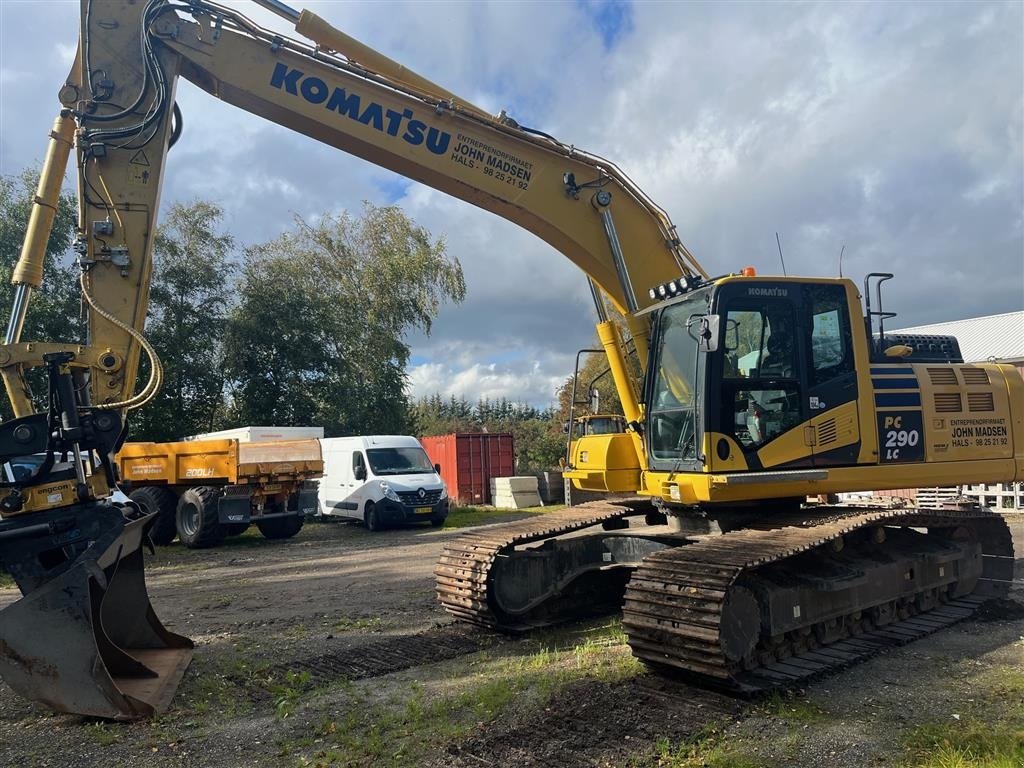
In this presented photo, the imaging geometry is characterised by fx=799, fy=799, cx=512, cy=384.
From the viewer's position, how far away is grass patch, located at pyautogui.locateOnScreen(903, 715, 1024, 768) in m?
4.28

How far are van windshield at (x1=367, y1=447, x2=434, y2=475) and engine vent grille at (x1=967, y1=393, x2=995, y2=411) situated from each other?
42.1 ft

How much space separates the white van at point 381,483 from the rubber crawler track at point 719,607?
11624 millimetres

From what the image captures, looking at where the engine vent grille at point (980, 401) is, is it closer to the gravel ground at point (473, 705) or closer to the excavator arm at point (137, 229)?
the gravel ground at point (473, 705)

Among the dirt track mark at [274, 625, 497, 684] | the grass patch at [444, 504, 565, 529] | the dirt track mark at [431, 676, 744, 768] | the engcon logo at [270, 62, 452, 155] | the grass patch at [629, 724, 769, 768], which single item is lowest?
the grass patch at [629, 724, 769, 768]

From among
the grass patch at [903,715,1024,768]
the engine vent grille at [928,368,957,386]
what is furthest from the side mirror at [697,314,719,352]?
the grass patch at [903,715,1024,768]

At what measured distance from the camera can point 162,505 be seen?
15727mm

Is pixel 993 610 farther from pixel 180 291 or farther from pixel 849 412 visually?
pixel 180 291

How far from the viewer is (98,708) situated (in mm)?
4969

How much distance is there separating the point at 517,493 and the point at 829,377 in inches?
651

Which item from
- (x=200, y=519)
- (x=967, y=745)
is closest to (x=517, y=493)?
(x=200, y=519)

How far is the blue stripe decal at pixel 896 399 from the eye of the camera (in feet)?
22.9

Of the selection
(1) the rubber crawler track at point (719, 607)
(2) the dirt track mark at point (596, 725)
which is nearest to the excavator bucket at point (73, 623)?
(2) the dirt track mark at point (596, 725)

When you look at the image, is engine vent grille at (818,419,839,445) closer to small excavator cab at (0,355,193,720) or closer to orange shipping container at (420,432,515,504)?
small excavator cab at (0,355,193,720)

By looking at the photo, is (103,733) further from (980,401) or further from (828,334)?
(980,401)
